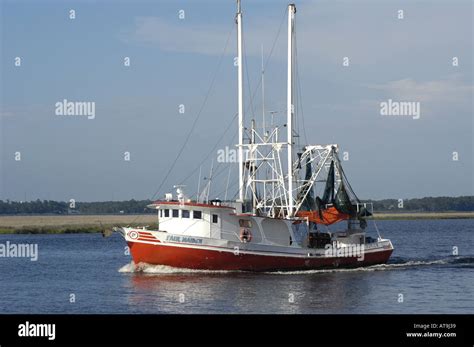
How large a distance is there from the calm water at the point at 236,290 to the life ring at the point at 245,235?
214 centimetres

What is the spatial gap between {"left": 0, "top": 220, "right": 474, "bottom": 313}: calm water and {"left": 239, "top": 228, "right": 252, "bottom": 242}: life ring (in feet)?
7.01

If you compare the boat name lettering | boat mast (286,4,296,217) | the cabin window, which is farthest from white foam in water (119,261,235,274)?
boat mast (286,4,296,217)

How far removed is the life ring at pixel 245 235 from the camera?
48.5 metres

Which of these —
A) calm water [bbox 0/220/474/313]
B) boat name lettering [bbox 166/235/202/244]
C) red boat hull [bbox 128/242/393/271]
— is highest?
boat name lettering [bbox 166/235/202/244]

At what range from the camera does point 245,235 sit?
48656 millimetres

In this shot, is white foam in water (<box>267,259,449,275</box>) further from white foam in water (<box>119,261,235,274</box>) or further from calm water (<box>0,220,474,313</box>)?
white foam in water (<box>119,261,235,274</box>)

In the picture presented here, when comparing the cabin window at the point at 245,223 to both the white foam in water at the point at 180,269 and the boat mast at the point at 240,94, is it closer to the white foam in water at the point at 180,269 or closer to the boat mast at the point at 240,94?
the white foam in water at the point at 180,269

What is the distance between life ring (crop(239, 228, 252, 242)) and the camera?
48.5 m

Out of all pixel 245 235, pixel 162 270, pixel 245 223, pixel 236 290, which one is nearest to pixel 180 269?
pixel 162 270
